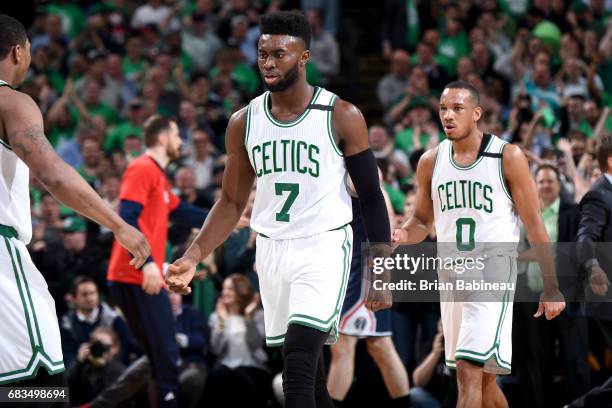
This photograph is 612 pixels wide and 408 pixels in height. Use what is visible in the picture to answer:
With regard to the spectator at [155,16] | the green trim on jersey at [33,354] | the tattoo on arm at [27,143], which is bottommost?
the green trim on jersey at [33,354]

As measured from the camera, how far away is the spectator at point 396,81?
13156mm

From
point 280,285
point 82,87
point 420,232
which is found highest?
point 82,87

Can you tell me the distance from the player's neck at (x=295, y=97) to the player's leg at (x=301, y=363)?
1.12 m

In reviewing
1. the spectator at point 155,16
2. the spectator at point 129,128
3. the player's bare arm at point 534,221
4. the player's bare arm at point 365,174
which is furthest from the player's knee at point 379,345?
the spectator at point 155,16

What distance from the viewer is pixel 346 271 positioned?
5234 millimetres

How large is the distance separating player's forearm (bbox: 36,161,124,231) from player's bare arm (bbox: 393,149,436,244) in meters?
2.49

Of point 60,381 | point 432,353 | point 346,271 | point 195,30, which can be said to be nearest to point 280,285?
point 346,271

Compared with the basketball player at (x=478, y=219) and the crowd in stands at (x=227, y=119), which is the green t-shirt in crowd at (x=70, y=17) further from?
the basketball player at (x=478, y=219)

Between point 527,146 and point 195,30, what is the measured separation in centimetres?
587

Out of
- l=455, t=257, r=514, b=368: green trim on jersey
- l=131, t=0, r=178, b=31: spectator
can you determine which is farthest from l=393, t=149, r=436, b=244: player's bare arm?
l=131, t=0, r=178, b=31: spectator

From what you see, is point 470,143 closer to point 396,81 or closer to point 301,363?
point 301,363

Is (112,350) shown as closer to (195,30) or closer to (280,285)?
(280,285)

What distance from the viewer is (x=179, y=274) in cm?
515

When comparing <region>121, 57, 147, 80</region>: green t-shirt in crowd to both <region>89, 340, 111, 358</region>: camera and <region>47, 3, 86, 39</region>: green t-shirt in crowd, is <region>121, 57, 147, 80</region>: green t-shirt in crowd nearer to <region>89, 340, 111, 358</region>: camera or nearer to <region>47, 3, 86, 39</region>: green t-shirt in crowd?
<region>47, 3, 86, 39</region>: green t-shirt in crowd
